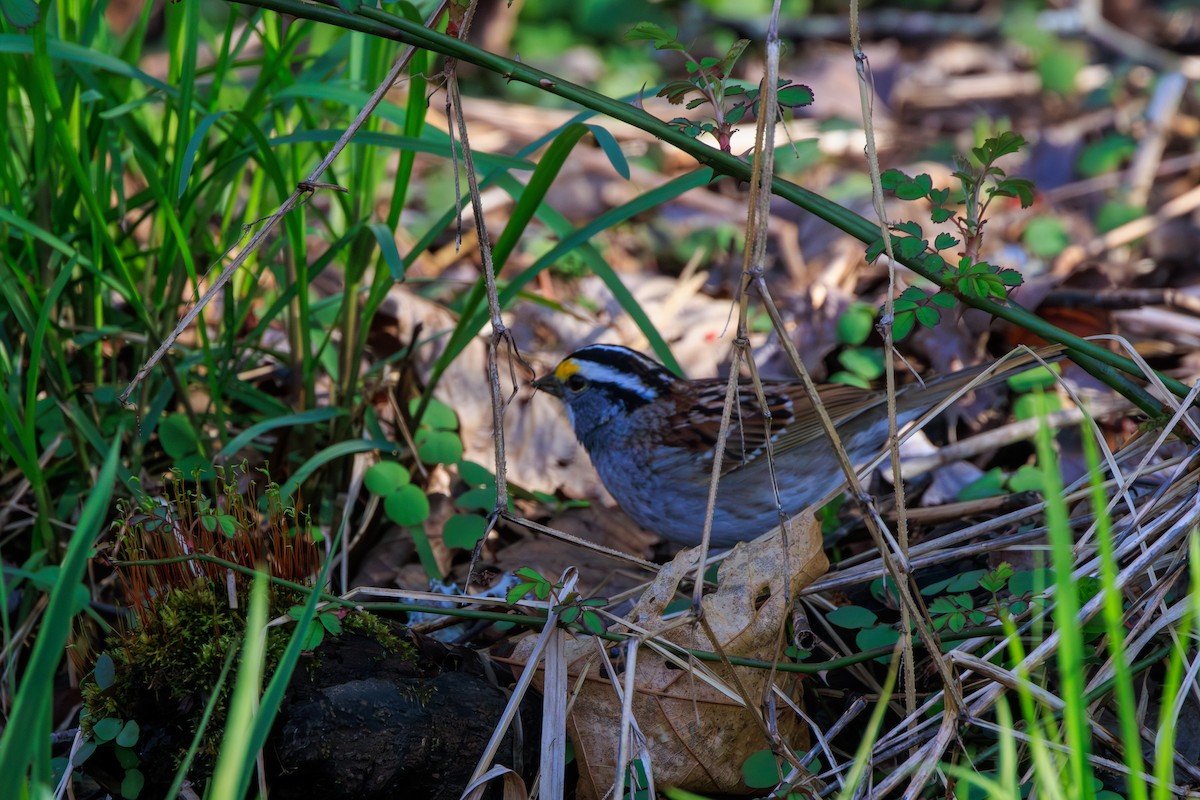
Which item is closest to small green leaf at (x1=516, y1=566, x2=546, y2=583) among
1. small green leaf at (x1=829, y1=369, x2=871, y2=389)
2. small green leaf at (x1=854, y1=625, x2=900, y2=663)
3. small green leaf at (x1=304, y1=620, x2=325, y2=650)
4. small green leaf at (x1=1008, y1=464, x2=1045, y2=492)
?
small green leaf at (x1=304, y1=620, x2=325, y2=650)

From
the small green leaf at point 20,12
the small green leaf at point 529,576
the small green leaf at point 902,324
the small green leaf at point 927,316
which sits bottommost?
the small green leaf at point 529,576

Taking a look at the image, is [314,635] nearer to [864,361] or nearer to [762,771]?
[762,771]

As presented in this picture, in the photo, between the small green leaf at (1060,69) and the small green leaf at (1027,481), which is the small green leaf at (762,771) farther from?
the small green leaf at (1060,69)

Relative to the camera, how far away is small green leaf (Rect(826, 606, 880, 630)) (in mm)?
2642

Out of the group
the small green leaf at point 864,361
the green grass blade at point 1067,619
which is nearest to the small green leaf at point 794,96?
the green grass blade at point 1067,619

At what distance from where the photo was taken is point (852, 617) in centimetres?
266

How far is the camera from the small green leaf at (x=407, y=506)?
10.6ft

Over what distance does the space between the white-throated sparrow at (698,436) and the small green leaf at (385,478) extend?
726 mm

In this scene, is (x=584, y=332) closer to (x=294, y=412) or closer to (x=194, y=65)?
(x=294, y=412)

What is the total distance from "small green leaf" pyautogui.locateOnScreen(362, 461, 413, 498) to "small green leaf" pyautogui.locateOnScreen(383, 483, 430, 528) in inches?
0.8

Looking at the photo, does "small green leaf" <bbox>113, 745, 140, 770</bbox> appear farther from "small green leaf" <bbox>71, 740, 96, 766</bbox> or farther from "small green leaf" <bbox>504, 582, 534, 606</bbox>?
"small green leaf" <bbox>504, 582, 534, 606</bbox>

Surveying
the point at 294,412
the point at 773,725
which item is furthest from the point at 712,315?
the point at 773,725

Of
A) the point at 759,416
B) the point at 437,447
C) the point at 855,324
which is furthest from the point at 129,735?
the point at 855,324

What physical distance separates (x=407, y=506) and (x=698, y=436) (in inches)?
39.0
